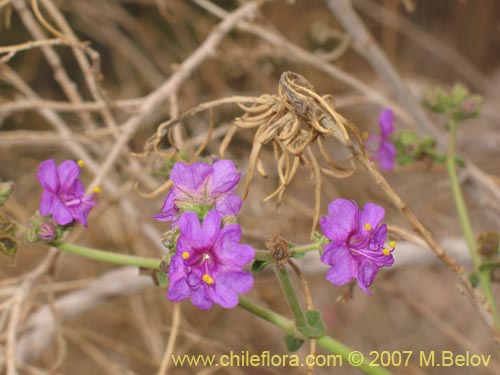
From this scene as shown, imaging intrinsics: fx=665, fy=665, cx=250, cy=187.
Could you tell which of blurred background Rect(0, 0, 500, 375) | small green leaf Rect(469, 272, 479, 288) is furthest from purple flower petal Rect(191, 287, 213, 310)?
blurred background Rect(0, 0, 500, 375)

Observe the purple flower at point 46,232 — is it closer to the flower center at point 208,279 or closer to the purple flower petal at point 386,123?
the flower center at point 208,279

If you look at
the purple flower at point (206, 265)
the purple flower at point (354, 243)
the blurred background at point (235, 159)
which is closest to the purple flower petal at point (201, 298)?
the purple flower at point (206, 265)

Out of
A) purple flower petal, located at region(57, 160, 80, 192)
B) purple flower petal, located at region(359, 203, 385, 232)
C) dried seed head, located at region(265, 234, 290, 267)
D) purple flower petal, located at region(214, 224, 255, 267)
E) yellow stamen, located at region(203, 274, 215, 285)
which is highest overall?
purple flower petal, located at region(359, 203, 385, 232)

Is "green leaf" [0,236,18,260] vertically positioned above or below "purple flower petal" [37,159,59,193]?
below

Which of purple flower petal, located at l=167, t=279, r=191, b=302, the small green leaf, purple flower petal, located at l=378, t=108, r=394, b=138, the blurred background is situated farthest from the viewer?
the blurred background

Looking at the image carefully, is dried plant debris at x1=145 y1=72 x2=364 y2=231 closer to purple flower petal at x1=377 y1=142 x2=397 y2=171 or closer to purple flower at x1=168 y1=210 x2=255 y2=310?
purple flower at x1=168 y1=210 x2=255 y2=310

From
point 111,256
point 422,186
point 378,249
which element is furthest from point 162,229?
point 378,249

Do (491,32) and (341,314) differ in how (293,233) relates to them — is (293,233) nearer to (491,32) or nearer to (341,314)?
(341,314)

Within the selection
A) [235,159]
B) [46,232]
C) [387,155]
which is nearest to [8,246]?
[46,232]
